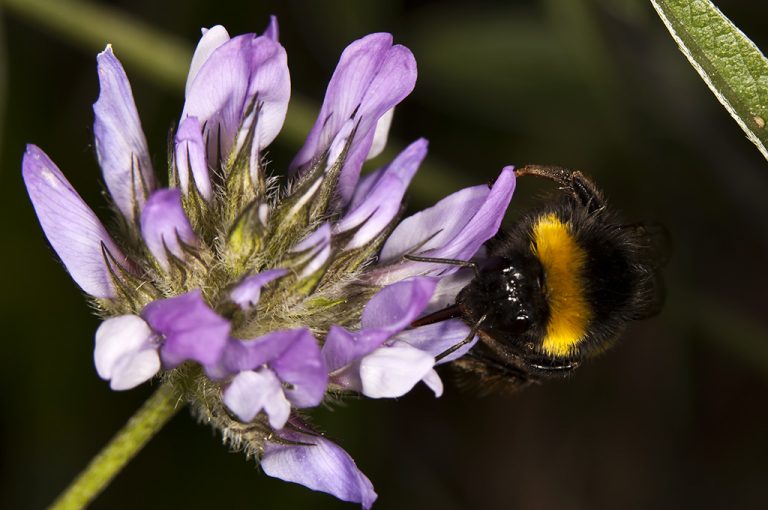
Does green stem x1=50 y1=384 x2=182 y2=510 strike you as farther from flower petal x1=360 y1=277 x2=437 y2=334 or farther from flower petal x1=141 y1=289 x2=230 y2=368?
flower petal x1=360 y1=277 x2=437 y2=334

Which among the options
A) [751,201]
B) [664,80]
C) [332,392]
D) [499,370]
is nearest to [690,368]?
[751,201]

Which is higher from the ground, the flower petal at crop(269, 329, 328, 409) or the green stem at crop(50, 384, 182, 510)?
the flower petal at crop(269, 329, 328, 409)

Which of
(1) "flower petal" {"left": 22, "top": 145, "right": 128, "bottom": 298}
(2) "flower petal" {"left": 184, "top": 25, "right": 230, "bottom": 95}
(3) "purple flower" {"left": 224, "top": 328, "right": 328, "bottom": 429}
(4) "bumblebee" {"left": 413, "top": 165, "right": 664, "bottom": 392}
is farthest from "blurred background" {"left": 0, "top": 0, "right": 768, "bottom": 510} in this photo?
(3) "purple flower" {"left": 224, "top": 328, "right": 328, "bottom": 429}

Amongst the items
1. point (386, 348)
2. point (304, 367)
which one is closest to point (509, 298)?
point (386, 348)

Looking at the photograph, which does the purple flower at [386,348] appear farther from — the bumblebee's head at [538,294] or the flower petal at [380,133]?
the flower petal at [380,133]

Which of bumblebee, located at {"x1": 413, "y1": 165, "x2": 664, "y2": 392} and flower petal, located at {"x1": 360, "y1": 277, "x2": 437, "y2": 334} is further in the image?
bumblebee, located at {"x1": 413, "y1": 165, "x2": 664, "y2": 392}

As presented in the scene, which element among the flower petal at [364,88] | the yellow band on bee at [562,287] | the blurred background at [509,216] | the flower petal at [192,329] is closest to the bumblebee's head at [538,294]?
the yellow band on bee at [562,287]

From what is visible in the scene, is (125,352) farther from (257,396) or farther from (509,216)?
(509,216)
